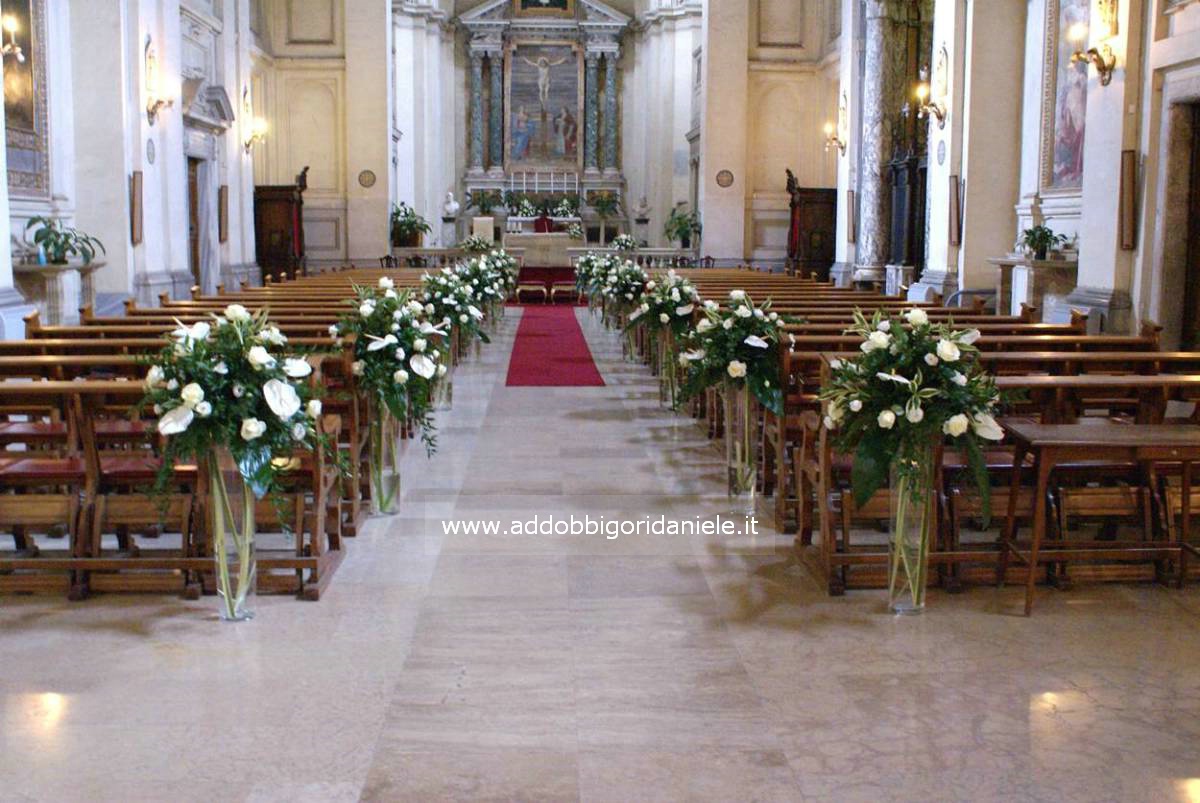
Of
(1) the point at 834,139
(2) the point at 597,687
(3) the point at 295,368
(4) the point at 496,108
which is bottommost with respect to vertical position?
(2) the point at 597,687

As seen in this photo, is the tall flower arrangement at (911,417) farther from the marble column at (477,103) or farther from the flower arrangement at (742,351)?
the marble column at (477,103)

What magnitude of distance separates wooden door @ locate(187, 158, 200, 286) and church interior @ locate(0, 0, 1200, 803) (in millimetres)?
2835

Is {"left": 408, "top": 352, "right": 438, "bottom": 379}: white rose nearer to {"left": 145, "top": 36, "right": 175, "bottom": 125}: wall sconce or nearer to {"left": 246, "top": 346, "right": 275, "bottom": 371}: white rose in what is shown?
{"left": 246, "top": 346, "right": 275, "bottom": 371}: white rose

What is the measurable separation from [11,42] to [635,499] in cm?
792

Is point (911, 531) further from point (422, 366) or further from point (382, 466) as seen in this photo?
point (382, 466)

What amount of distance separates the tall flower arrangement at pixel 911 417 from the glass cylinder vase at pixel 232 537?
2481 millimetres

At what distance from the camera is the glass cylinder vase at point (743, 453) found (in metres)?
7.26

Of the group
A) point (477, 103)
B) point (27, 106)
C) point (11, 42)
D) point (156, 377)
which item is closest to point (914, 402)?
point (156, 377)

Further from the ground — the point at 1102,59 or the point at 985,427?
the point at 1102,59

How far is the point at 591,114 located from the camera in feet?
108

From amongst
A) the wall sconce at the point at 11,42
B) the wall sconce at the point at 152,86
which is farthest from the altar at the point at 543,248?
the wall sconce at the point at 11,42

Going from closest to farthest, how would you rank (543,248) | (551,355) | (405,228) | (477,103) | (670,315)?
(670,315) → (551,355) → (405,228) → (543,248) → (477,103)

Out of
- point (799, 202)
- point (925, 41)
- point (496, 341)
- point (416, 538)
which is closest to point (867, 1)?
point (925, 41)

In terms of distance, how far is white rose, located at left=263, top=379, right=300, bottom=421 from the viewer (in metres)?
4.83
